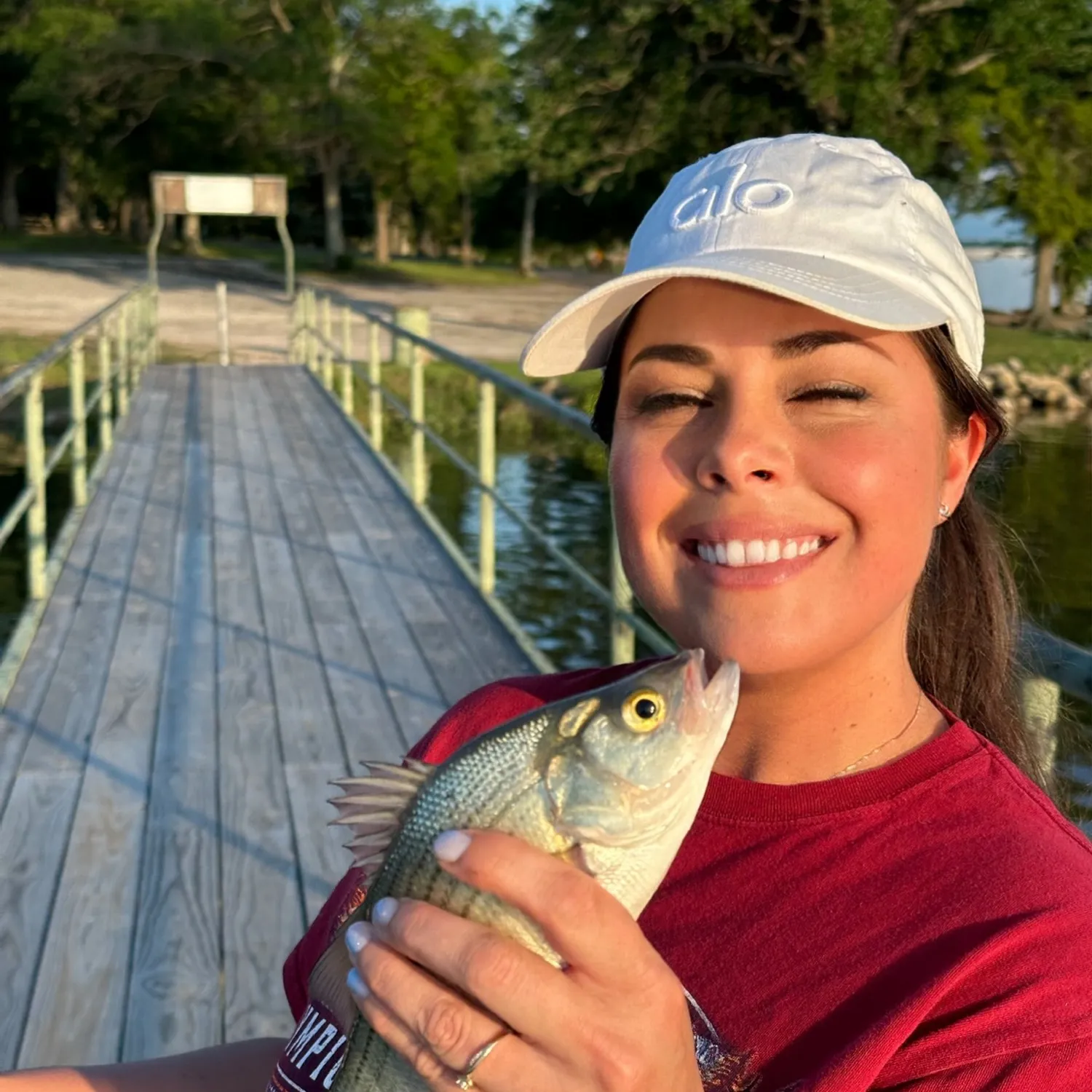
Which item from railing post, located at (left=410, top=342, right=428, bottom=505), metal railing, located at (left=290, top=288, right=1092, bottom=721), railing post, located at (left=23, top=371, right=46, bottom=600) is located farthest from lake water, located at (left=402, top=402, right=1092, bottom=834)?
railing post, located at (left=23, top=371, right=46, bottom=600)

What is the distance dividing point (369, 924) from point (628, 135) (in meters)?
25.0

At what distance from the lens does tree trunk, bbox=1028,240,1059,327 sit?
89.2 ft

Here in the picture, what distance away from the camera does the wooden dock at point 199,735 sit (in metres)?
2.63

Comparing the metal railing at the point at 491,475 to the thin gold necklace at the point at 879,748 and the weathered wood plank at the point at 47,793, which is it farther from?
the weathered wood plank at the point at 47,793

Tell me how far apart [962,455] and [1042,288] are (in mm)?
28398

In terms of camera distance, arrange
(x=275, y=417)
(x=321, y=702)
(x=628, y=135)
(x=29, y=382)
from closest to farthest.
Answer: (x=321, y=702), (x=29, y=382), (x=275, y=417), (x=628, y=135)

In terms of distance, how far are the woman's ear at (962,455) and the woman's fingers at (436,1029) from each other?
684 mm

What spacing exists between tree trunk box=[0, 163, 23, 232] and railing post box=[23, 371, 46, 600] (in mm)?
42525

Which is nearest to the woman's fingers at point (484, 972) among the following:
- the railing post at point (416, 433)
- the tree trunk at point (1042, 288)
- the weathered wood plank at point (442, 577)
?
the weathered wood plank at point (442, 577)

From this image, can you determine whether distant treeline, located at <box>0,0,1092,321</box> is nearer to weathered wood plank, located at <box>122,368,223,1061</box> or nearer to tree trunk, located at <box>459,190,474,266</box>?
tree trunk, located at <box>459,190,474,266</box>

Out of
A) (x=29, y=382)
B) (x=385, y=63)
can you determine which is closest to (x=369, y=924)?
(x=29, y=382)

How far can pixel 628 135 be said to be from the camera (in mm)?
24672

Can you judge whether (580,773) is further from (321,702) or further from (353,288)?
(353,288)

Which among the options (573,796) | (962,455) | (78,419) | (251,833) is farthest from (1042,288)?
(573,796)
